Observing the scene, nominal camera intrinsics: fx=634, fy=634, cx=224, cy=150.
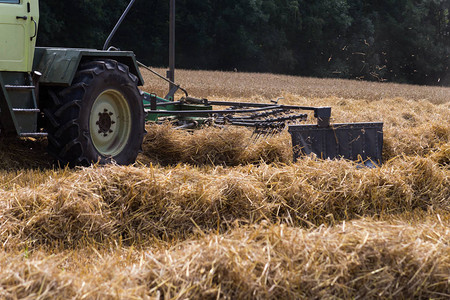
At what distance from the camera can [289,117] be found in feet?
25.9

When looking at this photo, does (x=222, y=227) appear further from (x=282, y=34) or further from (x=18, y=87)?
(x=282, y=34)

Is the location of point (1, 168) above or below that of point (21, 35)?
below

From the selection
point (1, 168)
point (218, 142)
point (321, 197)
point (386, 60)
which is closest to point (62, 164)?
point (1, 168)

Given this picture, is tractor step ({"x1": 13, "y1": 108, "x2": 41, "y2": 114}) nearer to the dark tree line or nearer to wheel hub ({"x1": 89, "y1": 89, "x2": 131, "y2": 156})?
wheel hub ({"x1": 89, "y1": 89, "x2": 131, "y2": 156})

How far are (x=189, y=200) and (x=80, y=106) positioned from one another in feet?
5.32

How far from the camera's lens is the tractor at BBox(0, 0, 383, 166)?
A: 17.1 ft

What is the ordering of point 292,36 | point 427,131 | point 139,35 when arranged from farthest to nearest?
point 292,36
point 139,35
point 427,131

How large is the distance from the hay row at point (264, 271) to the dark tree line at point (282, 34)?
78.3 ft

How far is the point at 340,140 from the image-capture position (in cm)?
639

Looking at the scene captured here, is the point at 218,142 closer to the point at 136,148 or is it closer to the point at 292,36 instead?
the point at 136,148

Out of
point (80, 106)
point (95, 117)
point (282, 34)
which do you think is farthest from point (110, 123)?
point (282, 34)

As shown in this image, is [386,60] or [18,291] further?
[386,60]

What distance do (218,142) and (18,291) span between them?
4.10 metres

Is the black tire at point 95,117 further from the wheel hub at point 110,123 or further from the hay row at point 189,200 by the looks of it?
the hay row at point 189,200
